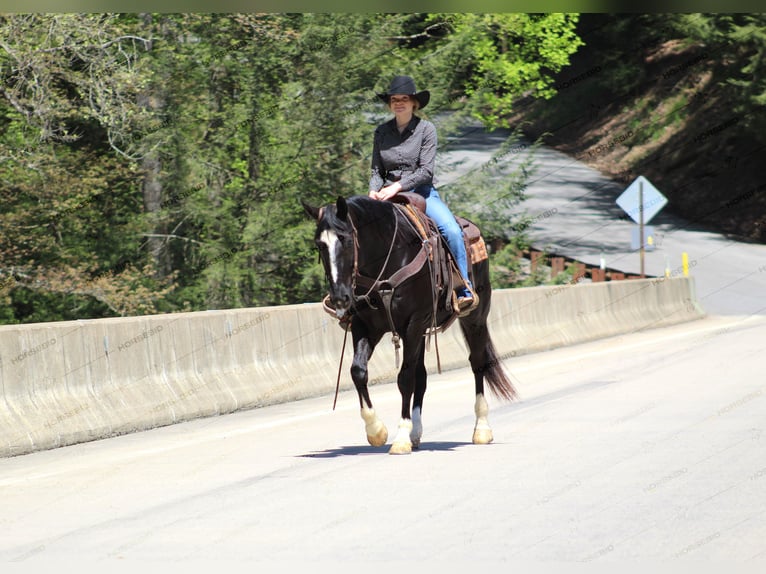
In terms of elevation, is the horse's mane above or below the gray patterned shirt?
below

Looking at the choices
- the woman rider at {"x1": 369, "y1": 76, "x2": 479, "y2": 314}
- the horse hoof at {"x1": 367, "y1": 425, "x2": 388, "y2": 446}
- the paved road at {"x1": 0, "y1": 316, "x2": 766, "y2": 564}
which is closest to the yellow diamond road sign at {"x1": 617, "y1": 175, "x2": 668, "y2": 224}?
the paved road at {"x1": 0, "y1": 316, "x2": 766, "y2": 564}

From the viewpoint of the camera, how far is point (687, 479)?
9.80 meters

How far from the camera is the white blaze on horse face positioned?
435 inches

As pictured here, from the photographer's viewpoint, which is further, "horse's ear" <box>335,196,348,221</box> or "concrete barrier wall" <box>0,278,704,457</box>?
"concrete barrier wall" <box>0,278,704,457</box>

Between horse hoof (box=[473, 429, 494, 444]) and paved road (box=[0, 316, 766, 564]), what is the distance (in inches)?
8.4

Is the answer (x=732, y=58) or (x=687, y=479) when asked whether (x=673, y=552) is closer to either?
(x=687, y=479)

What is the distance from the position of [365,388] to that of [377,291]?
0.75 metres

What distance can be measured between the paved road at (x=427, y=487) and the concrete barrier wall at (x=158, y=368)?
32 cm

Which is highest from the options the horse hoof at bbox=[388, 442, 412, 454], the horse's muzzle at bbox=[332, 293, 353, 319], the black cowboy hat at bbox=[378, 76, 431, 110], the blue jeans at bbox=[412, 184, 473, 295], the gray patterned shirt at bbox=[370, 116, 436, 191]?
the black cowboy hat at bbox=[378, 76, 431, 110]

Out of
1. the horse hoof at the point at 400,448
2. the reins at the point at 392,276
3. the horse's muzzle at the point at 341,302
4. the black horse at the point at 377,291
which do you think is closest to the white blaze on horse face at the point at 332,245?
the black horse at the point at 377,291

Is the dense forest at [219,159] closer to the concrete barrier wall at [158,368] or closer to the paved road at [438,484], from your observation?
the concrete barrier wall at [158,368]

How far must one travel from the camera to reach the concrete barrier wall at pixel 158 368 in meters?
12.9

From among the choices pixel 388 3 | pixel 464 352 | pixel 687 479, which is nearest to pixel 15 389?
pixel 388 3

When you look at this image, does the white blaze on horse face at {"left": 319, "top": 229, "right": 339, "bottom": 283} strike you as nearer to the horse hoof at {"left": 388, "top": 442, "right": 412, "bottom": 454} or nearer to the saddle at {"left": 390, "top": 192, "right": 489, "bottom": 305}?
the saddle at {"left": 390, "top": 192, "right": 489, "bottom": 305}
